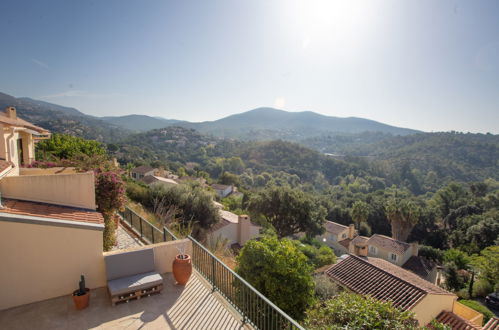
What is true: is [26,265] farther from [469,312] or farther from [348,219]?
[348,219]

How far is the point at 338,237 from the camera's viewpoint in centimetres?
3597

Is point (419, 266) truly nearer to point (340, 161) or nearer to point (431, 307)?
point (431, 307)

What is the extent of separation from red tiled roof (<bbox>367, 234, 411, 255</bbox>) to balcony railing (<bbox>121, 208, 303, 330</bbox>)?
28.2 metres

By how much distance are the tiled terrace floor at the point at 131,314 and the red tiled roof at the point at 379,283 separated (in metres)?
8.08

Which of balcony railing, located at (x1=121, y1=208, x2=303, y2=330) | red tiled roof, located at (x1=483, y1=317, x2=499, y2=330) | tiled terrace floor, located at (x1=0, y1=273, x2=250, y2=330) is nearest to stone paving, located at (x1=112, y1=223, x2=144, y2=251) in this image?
balcony railing, located at (x1=121, y1=208, x2=303, y2=330)

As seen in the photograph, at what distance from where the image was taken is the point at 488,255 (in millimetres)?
22266

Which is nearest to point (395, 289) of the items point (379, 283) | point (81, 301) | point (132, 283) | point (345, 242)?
point (379, 283)

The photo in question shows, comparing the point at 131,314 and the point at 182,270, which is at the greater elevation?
the point at 182,270

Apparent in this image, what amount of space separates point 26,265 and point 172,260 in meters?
2.75

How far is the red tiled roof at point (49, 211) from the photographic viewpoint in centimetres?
506

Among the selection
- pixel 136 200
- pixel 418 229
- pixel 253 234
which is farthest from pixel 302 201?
pixel 418 229

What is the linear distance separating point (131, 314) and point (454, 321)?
13.0m

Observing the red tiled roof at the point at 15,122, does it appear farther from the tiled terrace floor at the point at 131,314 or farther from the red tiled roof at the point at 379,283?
the red tiled roof at the point at 379,283

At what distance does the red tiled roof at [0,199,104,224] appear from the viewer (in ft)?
16.6
